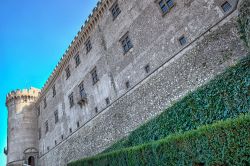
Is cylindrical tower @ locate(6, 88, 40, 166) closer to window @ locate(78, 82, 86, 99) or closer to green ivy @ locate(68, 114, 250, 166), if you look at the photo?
window @ locate(78, 82, 86, 99)

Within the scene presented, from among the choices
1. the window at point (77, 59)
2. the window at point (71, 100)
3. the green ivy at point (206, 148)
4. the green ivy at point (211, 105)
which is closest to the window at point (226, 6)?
the green ivy at point (211, 105)

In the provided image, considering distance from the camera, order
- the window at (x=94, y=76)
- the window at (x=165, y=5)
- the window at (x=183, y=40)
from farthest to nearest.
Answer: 1. the window at (x=94, y=76)
2. the window at (x=165, y=5)
3. the window at (x=183, y=40)

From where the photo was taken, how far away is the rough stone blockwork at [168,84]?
9969 millimetres

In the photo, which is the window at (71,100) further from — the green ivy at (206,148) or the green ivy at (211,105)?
the green ivy at (206,148)

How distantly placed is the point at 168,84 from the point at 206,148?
632cm

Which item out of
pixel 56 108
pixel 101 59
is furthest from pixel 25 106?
pixel 101 59

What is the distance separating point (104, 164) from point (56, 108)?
15824 millimetres

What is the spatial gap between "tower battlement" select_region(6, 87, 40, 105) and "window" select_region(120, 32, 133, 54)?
21.4 meters

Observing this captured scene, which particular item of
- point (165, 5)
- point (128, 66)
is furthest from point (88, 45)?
point (165, 5)

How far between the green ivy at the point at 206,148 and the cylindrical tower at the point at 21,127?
2474cm

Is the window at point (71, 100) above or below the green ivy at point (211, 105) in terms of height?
above

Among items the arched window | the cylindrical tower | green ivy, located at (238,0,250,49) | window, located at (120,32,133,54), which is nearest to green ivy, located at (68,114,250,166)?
green ivy, located at (238,0,250,49)

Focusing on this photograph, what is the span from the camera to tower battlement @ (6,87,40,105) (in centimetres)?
3127

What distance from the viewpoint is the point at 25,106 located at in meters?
31.5
